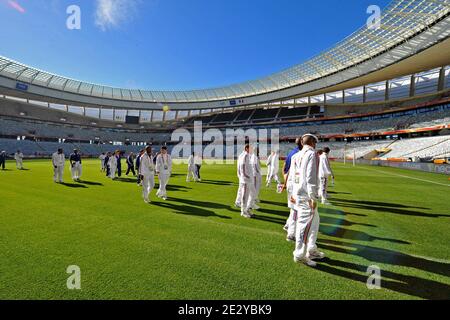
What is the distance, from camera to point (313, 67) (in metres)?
41.6

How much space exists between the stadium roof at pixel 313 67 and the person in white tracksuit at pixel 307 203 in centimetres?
3085

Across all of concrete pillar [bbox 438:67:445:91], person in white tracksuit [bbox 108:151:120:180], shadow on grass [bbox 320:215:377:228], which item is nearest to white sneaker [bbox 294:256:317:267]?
shadow on grass [bbox 320:215:377:228]

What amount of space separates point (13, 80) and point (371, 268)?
220 feet

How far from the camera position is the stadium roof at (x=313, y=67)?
76.9 feet

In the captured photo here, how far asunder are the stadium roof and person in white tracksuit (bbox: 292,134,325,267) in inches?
1215

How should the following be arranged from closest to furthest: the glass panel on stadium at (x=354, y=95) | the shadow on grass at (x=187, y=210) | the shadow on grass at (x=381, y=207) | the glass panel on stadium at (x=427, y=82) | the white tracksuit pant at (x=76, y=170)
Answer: the shadow on grass at (x=187, y=210) < the shadow on grass at (x=381, y=207) < the white tracksuit pant at (x=76, y=170) < the glass panel on stadium at (x=427, y=82) < the glass panel on stadium at (x=354, y=95)

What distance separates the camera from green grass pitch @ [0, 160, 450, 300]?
9.04 ft

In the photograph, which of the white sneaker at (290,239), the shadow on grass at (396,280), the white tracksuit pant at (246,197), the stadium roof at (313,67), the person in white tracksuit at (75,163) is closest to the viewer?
the shadow on grass at (396,280)

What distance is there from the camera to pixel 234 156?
52875 mm

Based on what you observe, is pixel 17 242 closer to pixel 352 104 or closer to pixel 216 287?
pixel 216 287

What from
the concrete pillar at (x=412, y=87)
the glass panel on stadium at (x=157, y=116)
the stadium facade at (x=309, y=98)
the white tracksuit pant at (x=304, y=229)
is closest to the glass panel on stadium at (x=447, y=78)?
the stadium facade at (x=309, y=98)

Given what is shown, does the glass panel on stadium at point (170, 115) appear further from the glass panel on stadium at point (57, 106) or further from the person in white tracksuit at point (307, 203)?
the person in white tracksuit at point (307, 203)

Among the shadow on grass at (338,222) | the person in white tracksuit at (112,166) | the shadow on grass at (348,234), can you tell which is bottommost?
the shadow on grass at (348,234)
